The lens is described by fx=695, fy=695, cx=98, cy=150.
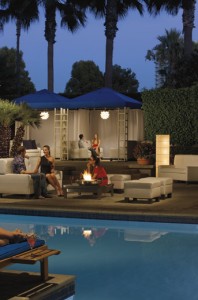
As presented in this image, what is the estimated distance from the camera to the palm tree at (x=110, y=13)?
3291 centimetres

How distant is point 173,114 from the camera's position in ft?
76.8

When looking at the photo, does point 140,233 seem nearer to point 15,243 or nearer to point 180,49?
point 15,243

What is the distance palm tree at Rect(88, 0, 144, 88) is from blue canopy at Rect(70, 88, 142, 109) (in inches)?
296

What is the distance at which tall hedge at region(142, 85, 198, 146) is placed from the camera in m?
23.0

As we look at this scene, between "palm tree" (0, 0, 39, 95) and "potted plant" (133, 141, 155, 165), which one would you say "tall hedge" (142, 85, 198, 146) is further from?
"palm tree" (0, 0, 39, 95)

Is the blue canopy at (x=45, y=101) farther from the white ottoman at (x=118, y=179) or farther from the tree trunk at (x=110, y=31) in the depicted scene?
the white ottoman at (x=118, y=179)

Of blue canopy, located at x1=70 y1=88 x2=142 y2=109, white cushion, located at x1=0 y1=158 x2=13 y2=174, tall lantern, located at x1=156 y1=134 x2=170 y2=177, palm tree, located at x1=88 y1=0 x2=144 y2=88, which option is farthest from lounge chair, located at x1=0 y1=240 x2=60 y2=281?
palm tree, located at x1=88 y1=0 x2=144 y2=88

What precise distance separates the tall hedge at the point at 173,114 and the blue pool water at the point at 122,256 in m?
11.0

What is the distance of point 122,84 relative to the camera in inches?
2384

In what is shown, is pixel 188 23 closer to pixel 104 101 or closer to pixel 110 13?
pixel 110 13

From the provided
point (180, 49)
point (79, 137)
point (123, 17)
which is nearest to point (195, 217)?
point (79, 137)

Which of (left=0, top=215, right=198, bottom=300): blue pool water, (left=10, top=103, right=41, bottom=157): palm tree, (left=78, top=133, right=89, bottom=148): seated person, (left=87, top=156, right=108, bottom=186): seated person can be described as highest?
(left=10, top=103, right=41, bottom=157): palm tree

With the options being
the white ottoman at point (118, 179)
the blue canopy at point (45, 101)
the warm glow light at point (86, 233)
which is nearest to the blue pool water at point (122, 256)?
the warm glow light at point (86, 233)

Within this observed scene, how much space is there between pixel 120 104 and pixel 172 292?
17.5m
